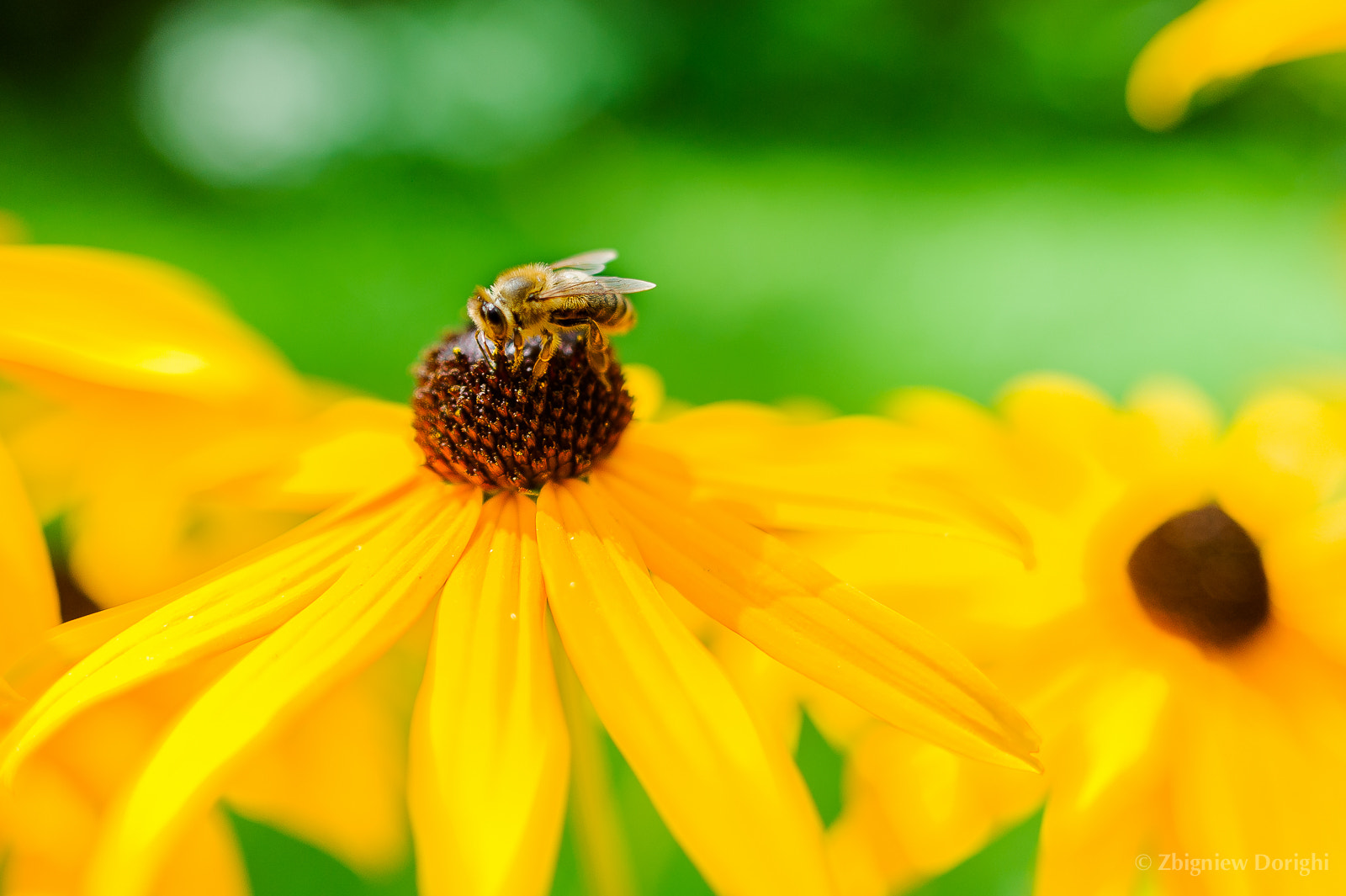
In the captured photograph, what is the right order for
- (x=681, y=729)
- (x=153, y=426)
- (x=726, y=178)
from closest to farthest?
(x=681, y=729), (x=153, y=426), (x=726, y=178)

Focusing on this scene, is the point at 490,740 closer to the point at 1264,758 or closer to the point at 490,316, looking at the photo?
the point at 490,316

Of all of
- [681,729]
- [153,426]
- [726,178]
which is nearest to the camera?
[681,729]

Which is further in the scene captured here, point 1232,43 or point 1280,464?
point 1280,464

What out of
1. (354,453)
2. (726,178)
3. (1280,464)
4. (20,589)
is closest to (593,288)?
(354,453)

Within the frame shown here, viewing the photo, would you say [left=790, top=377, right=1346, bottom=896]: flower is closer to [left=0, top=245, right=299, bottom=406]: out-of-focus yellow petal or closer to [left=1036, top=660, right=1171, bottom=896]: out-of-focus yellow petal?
[left=1036, top=660, right=1171, bottom=896]: out-of-focus yellow petal

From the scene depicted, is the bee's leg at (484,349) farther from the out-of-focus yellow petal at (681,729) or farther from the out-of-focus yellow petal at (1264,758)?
the out-of-focus yellow petal at (1264,758)

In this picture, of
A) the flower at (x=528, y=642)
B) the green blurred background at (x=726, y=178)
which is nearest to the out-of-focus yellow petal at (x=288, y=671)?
the flower at (x=528, y=642)
